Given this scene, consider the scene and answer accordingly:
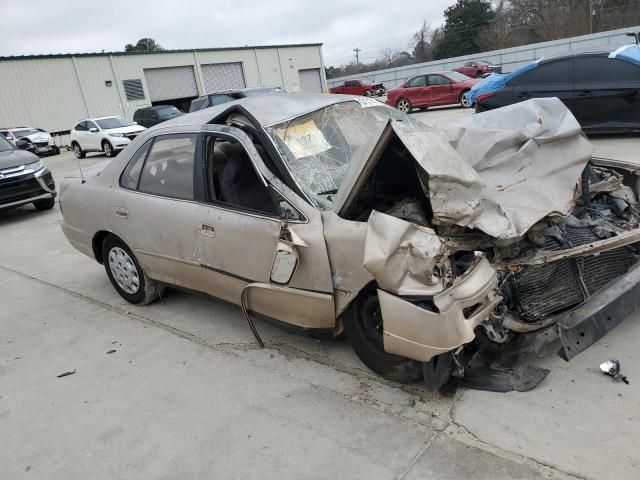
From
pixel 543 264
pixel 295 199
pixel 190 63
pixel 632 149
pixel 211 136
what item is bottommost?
pixel 632 149

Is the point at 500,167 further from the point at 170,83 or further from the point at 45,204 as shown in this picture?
the point at 170,83

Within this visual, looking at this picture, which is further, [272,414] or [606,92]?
[606,92]

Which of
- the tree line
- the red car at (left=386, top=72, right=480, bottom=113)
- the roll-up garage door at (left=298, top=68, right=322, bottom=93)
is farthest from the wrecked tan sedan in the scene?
the tree line

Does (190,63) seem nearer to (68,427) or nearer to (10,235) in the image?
(10,235)

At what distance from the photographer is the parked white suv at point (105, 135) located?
18.9 metres

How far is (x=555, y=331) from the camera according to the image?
281 cm

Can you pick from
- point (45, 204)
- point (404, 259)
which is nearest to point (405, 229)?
point (404, 259)

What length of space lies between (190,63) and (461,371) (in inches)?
1450

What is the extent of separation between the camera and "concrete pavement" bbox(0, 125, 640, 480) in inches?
94.7

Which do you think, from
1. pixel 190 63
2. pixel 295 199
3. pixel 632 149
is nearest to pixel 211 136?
pixel 295 199

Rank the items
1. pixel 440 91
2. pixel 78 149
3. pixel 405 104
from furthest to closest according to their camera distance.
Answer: pixel 78 149 < pixel 405 104 < pixel 440 91

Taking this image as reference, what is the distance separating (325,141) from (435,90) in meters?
17.2

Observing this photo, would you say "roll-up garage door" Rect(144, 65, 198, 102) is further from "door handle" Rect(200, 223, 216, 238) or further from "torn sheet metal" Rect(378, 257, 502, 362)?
"torn sheet metal" Rect(378, 257, 502, 362)

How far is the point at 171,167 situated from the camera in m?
3.93
